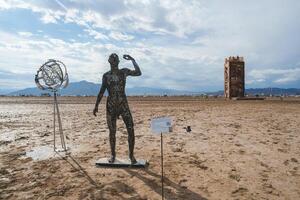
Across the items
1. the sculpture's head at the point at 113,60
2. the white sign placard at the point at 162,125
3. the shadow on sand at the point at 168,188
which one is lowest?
the shadow on sand at the point at 168,188

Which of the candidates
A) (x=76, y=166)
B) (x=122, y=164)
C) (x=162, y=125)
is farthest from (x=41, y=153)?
(x=162, y=125)

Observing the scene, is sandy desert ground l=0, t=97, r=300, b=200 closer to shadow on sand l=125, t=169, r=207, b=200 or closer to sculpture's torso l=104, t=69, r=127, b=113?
shadow on sand l=125, t=169, r=207, b=200

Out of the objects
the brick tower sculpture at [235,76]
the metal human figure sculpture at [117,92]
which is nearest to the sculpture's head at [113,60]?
the metal human figure sculpture at [117,92]

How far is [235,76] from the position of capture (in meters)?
61.3

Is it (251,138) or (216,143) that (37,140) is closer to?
(216,143)

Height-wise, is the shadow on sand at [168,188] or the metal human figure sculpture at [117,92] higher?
the metal human figure sculpture at [117,92]

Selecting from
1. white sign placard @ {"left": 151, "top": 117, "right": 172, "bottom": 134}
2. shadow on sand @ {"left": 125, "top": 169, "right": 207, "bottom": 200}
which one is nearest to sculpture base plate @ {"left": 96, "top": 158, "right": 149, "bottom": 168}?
shadow on sand @ {"left": 125, "top": 169, "right": 207, "bottom": 200}

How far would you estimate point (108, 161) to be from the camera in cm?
1022

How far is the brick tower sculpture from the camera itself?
201ft

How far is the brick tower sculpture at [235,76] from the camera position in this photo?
61.3 meters

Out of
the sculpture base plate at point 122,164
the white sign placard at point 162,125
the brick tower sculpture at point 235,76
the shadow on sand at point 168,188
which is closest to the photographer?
the shadow on sand at point 168,188

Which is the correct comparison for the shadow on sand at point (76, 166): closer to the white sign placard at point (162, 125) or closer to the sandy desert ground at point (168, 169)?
the sandy desert ground at point (168, 169)

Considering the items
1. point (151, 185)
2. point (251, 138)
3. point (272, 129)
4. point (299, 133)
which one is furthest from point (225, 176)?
point (272, 129)

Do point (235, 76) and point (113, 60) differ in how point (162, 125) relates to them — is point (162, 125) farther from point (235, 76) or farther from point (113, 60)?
point (235, 76)
